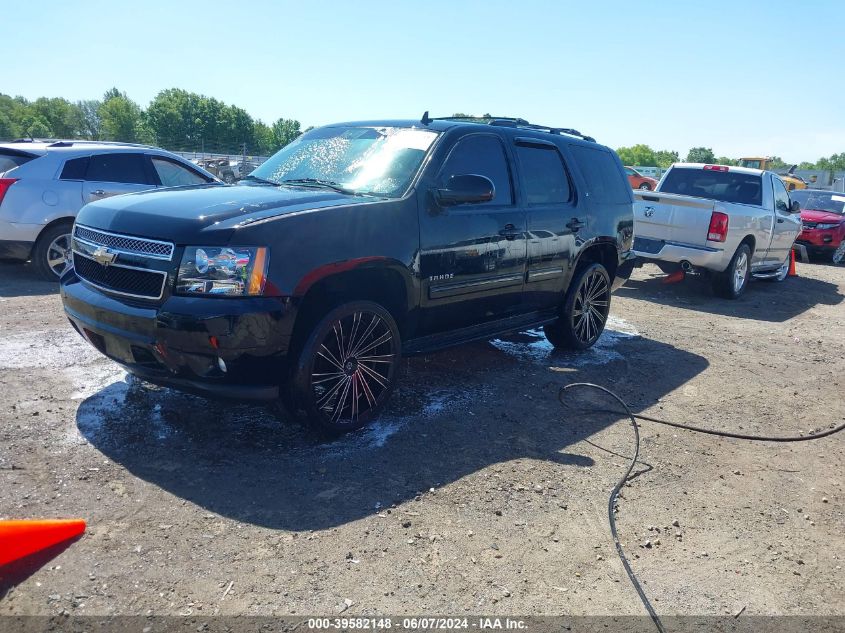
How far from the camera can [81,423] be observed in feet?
13.6

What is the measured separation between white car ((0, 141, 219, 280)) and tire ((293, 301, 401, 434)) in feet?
16.3

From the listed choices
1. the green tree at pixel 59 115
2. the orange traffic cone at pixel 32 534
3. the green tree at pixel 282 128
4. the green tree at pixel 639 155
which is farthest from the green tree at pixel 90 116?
the orange traffic cone at pixel 32 534

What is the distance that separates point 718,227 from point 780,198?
2705mm

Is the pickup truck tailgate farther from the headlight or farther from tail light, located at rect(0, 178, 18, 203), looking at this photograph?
tail light, located at rect(0, 178, 18, 203)

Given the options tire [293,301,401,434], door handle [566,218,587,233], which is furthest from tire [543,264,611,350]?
tire [293,301,401,434]

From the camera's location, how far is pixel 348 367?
13.6ft

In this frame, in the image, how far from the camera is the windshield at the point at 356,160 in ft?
15.2

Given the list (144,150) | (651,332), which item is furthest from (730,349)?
(144,150)

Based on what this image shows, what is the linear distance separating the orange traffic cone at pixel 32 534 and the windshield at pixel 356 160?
2638mm

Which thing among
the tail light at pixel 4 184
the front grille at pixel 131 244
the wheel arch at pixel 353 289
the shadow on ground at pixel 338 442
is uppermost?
the tail light at pixel 4 184

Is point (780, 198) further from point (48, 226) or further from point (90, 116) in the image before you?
point (90, 116)

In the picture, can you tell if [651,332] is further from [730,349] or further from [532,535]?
[532,535]

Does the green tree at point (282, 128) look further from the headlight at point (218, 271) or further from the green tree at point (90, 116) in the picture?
the headlight at point (218, 271)

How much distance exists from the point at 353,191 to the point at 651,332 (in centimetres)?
464
